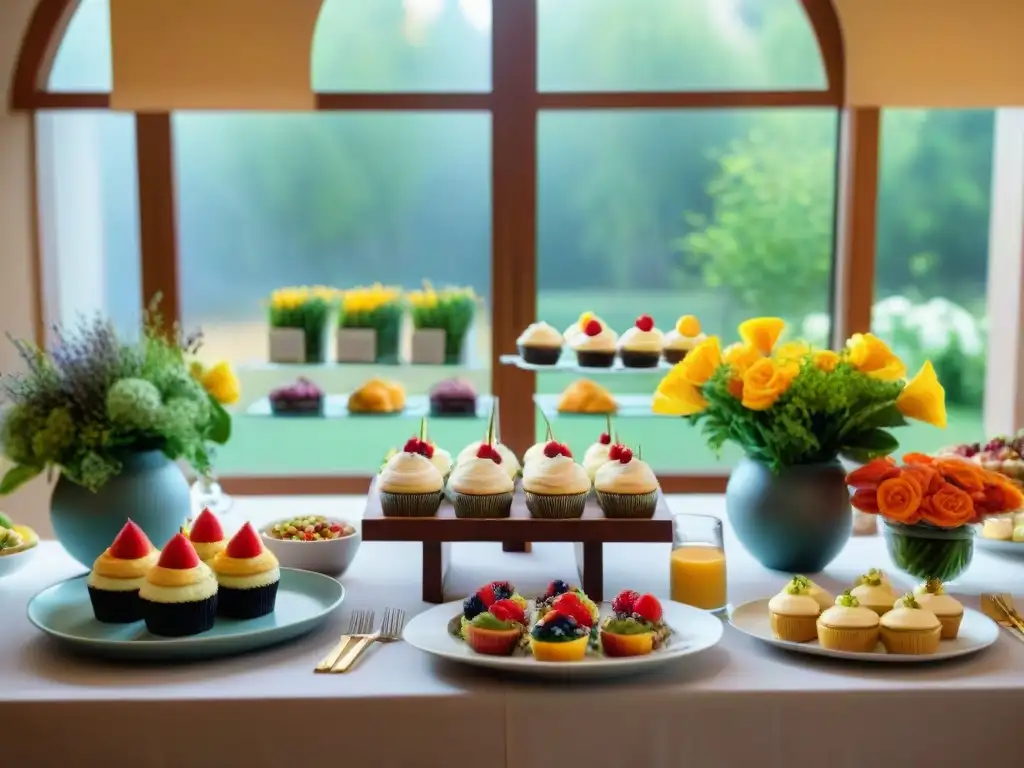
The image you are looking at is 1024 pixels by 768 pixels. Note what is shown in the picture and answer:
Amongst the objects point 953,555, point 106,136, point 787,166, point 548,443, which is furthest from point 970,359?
point 106,136

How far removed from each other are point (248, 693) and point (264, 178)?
2.40 metres

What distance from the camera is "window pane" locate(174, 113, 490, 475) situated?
340 cm

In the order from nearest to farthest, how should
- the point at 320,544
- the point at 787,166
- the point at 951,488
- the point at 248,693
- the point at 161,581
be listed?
the point at 248,693 → the point at 161,581 → the point at 951,488 → the point at 320,544 → the point at 787,166

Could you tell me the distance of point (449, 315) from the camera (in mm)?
2990

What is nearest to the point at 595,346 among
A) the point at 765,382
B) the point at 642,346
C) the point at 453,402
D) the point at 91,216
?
the point at 642,346

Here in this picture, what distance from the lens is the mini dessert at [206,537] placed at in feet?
5.10

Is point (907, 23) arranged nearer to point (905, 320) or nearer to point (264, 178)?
point (905, 320)

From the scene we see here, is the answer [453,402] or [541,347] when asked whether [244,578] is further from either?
[453,402]

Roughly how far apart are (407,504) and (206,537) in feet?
0.90

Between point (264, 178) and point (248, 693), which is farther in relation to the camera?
point (264, 178)

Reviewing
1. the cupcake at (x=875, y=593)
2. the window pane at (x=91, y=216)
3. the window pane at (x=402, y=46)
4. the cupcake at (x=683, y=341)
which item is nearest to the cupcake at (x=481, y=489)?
the cupcake at (x=875, y=593)

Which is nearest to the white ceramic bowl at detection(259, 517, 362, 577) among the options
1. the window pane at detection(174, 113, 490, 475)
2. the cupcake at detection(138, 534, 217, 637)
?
the cupcake at detection(138, 534, 217, 637)

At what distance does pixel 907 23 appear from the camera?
10.4 ft

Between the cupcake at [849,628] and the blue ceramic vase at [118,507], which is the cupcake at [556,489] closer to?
the cupcake at [849,628]
